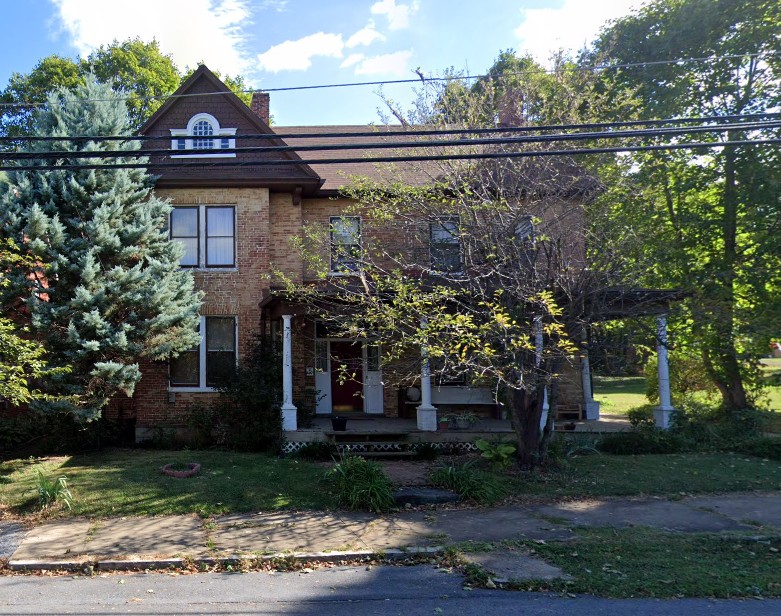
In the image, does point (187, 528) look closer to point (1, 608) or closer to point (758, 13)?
point (1, 608)

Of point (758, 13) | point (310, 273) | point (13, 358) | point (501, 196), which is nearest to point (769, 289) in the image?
point (758, 13)

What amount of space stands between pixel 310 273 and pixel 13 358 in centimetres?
752

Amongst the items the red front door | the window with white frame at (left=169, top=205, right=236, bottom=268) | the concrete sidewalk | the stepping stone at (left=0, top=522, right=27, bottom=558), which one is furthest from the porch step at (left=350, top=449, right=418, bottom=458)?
the stepping stone at (left=0, top=522, right=27, bottom=558)

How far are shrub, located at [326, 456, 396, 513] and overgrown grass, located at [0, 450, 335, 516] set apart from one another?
282 millimetres

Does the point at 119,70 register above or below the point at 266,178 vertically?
above

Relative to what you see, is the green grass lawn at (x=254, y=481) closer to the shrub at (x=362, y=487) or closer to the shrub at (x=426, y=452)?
the shrub at (x=362, y=487)

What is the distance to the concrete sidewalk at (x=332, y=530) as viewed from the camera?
7.33 metres

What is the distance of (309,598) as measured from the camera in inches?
240

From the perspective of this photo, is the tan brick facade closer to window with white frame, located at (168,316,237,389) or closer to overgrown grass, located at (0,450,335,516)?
window with white frame, located at (168,316,237,389)

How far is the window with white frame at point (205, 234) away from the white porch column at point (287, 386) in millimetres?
2833

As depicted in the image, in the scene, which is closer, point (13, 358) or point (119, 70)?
point (13, 358)

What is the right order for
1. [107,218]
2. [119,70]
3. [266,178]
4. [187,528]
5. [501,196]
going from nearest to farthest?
1. [187,528]
2. [501,196]
3. [107,218]
4. [266,178]
5. [119,70]

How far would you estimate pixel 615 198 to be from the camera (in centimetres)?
1195

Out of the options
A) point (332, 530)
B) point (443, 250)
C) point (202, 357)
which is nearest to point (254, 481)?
point (332, 530)
